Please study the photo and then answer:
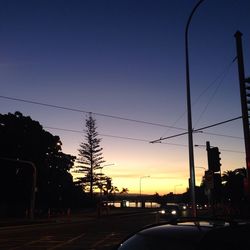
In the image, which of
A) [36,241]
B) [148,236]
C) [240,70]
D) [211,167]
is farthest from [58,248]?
[148,236]

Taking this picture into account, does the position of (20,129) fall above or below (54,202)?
above

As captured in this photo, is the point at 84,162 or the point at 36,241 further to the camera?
the point at 84,162

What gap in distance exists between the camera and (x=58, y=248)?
18156 mm

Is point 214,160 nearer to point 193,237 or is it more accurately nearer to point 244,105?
point 244,105

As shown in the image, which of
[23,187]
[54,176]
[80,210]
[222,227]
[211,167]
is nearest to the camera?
[222,227]

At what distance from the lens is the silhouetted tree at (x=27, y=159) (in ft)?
184

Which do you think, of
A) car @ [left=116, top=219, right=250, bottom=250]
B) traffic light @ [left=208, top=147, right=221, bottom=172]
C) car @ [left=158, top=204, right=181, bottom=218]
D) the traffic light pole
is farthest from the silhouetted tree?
car @ [left=116, top=219, right=250, bottom=250]

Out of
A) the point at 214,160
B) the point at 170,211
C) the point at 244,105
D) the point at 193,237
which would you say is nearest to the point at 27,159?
the point at 170,211

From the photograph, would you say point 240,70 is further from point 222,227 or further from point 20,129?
point 20,129

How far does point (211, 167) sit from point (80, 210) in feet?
214

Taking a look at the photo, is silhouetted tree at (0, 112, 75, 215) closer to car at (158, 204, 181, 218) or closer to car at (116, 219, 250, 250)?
car at (158, 204, 181, 218)

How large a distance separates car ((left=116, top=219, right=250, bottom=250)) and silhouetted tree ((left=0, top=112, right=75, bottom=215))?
5173 cm

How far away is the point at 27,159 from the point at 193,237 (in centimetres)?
5501

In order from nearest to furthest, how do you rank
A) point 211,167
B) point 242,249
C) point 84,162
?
1. point 242,249
2. point 211,167
3. point 84,162
